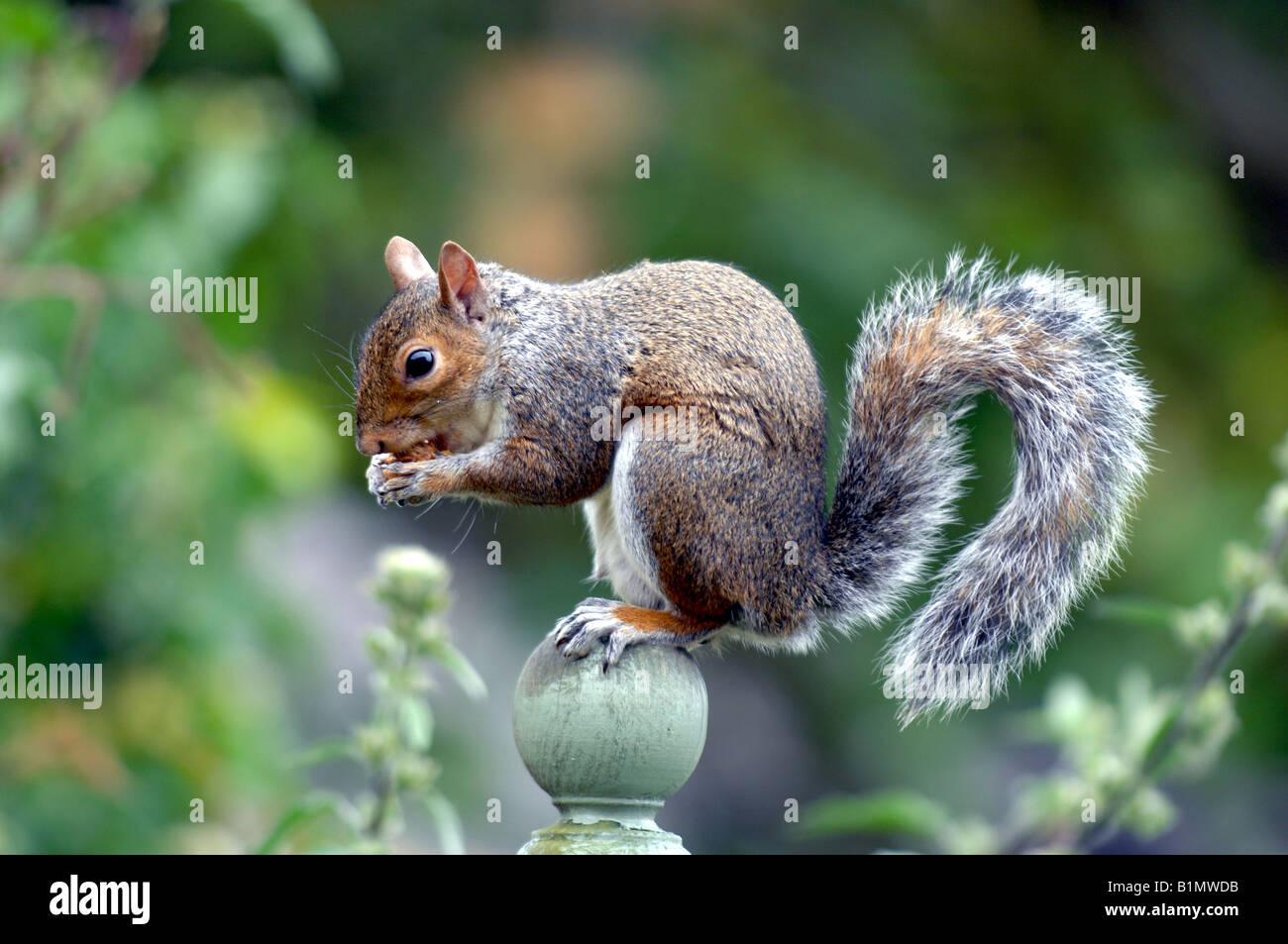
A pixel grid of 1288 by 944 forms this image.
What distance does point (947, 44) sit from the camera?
5688mm

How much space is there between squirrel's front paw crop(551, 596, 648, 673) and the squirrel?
28mm

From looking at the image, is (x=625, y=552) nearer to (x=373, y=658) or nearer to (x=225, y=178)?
(x=373, y=658)

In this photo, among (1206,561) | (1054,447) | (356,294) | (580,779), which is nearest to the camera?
(580,779)

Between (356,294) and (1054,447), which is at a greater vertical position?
(356,294)

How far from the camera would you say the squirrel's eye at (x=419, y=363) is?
164 cm

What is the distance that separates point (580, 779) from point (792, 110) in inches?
189

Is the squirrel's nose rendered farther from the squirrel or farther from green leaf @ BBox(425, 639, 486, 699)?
green leaf @ BBox(425, 639, 486, 699)

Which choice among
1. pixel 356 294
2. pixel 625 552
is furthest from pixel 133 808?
pixel 356 294

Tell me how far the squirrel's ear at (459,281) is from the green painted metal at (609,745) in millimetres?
497

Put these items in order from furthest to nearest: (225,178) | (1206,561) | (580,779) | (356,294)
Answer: (356,294)
(1206,561)
(225,178)
(580,779)

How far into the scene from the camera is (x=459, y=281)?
1.67 metres
